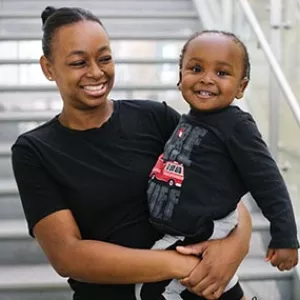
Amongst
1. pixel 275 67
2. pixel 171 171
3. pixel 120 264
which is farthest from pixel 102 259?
pixel 275 67

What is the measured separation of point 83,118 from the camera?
134 cm

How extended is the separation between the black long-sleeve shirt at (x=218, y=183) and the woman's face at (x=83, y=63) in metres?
0.21

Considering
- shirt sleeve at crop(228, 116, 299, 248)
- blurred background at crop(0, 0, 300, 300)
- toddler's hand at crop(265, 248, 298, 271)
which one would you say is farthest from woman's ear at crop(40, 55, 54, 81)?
blurred background at crop(0, 0, 300, 300)

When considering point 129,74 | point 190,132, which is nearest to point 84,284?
point 190,132

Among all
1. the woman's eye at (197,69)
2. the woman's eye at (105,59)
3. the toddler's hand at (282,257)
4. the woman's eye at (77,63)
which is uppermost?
the woman's eye at (105,59)

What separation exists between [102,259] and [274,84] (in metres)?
2.06

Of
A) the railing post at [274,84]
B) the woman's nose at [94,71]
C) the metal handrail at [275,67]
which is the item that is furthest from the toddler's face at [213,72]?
the railing post at [274,84]

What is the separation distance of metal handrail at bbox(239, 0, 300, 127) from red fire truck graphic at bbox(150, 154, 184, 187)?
1.32 meters

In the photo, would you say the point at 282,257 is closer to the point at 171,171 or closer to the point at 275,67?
the point at 171,171

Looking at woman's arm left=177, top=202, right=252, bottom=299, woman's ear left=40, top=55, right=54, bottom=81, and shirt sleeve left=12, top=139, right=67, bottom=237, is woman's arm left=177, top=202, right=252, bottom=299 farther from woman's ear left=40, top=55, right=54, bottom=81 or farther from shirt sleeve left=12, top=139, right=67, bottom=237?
woman's ear left=40, top=55, right=54, bottom=81

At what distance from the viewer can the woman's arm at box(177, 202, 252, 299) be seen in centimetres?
124

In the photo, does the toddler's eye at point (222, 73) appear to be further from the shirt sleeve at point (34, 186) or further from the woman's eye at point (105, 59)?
the shirt sleeve at point (34, 186)

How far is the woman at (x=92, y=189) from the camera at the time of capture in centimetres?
123

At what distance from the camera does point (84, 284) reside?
132 cm
